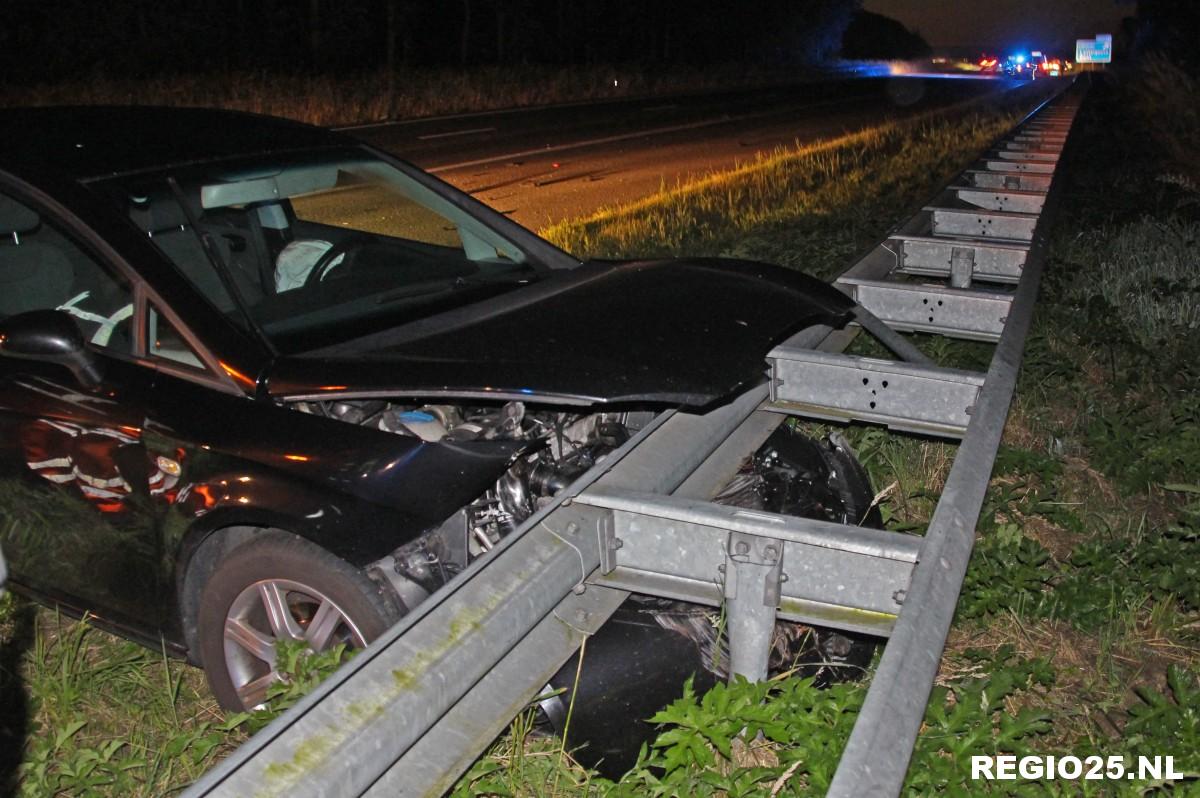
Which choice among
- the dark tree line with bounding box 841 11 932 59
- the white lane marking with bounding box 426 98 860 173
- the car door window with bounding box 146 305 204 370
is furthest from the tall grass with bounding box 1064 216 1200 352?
the dark tree line with bounding box 841 11 932 59

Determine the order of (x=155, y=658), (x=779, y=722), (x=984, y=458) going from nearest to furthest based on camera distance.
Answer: (x=779, y=722)
(x=984, y=458)
(x=155, y=658)

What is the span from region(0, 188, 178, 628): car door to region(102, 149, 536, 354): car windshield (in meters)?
0.26

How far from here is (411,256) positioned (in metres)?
4.63

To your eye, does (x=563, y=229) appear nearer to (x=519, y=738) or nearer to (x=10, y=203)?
(x=10, y=203)

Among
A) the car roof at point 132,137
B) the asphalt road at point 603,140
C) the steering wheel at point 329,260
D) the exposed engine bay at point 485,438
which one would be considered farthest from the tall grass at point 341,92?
the exposed engine bay at point 485,438

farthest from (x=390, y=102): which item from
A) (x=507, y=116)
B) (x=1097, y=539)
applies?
(x=1097, y=539)

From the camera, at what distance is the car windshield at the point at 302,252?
3.67 metres

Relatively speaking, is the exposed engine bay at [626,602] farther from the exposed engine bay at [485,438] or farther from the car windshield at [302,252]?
the car windshield at [302,252]

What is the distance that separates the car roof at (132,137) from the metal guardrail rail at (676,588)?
5.90 ft

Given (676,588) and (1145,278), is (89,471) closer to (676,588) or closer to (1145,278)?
(676,588)

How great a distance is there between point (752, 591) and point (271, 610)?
4.19ft

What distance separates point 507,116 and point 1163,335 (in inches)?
985

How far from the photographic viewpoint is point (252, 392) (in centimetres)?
329

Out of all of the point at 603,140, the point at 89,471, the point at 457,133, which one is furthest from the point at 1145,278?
the point at 457,133
